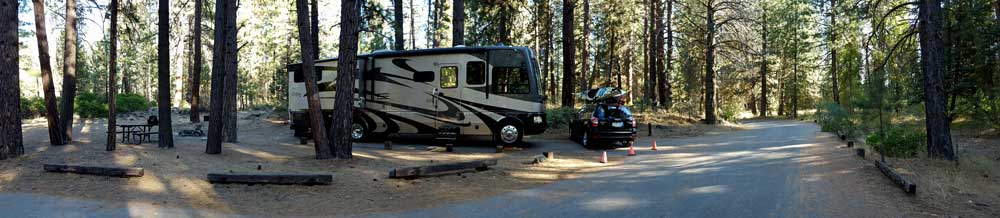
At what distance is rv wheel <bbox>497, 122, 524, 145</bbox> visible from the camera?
1538 centimetres

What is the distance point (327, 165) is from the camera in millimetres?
10125

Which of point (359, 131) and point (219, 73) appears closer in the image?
point (219, 73)

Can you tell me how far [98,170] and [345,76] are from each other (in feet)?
13.1

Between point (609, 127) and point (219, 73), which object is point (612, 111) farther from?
point (219, 73)

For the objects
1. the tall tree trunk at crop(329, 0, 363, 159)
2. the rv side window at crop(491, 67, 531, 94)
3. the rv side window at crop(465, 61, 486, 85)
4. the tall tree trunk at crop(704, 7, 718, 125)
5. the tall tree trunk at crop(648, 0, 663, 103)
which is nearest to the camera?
the tall tree trunk at crop(329, 0, 363, 159)

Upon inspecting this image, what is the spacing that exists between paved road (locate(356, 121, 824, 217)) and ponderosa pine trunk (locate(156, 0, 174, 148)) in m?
7.92

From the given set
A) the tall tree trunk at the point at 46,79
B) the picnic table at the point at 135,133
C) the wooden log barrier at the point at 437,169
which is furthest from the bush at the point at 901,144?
the tall tree trunk at the point at 46,79

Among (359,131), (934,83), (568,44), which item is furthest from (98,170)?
(568,44)

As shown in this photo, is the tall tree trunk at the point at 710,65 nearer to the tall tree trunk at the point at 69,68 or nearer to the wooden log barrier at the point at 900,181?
the wooden log barrier at the point at 900,181

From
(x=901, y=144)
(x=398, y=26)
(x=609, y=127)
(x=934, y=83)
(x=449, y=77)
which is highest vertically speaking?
(x=398, y=26)

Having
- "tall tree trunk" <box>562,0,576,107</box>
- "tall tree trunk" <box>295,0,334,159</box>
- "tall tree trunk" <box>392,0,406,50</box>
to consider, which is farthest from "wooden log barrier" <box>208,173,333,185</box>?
"tall tree trunk" <box>562,0,576,107</box>

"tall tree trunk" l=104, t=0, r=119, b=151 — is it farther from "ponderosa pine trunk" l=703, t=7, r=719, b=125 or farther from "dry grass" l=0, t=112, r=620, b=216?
"ponderosa pine trunk" l=703, t=7, r=719, b=125

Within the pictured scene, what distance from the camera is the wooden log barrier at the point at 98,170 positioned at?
8.26 metres

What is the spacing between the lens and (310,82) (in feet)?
34.3
